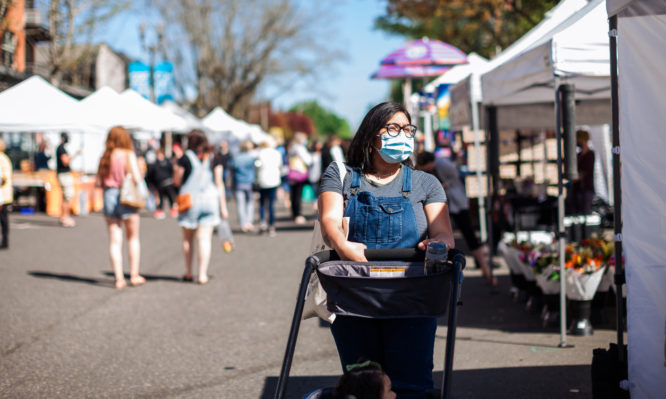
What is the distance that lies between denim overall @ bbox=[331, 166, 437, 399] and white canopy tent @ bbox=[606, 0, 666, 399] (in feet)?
4.31

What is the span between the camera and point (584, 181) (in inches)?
453

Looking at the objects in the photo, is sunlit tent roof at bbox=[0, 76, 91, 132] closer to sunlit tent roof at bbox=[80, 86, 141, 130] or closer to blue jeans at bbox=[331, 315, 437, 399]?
sunlit tent roof at bbox=[80, 86, 141, 130]

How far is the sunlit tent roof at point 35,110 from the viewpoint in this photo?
47.1ft

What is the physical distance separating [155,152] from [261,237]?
8146 millimetres

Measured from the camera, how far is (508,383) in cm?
534

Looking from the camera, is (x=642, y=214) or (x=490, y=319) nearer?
(x=642, y=214)

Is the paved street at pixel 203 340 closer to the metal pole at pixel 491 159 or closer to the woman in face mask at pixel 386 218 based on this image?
the metal pole at pixel 491 159

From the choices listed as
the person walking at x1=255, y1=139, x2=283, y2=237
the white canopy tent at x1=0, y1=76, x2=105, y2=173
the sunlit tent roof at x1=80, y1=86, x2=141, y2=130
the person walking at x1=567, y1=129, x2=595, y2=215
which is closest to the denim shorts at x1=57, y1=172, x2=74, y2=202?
the white canopy tent at x1=0, y1=76, x2=105, y2=173

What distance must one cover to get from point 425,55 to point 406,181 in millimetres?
11557

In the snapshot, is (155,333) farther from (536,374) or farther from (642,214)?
(642,214)

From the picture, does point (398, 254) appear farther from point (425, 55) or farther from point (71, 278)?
point (425, 55)

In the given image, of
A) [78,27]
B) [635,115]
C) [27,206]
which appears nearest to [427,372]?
[635,115]

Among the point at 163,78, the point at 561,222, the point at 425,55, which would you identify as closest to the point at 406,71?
the point at 425,55

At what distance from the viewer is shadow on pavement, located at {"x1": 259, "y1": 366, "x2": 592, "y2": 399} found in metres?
5.07
